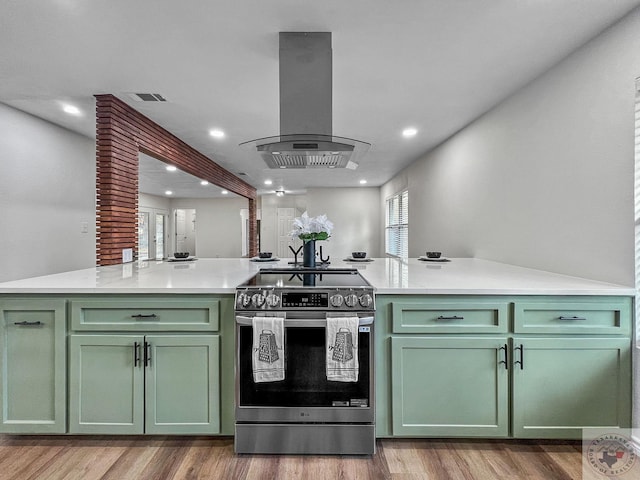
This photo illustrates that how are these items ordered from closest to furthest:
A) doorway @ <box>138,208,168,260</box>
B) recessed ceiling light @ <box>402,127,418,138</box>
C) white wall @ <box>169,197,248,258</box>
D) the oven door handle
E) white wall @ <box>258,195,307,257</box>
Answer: the oven door handle, recessed ceiling light @ <box>402,127,418,138</box>, doorway @ <box>138,208,168,260</box>, white wall @ <box>258,195,307,257</box>, white wall @ <box>169,197,248,258</box>

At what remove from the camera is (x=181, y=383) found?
1.91m

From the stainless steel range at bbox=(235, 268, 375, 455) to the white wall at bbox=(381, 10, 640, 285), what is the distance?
1.41 meters

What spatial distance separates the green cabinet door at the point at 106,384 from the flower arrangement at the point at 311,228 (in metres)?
1.14

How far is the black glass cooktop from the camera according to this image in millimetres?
1955

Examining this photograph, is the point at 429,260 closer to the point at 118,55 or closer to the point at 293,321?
the point at 293,321

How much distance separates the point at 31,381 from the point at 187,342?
870 mm

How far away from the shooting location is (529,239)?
8.95ft

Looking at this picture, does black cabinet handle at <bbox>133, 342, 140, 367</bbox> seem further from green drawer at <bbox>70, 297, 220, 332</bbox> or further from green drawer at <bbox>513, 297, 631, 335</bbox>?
green drawer at <bbox>513, 297, 631, 335</bbox>

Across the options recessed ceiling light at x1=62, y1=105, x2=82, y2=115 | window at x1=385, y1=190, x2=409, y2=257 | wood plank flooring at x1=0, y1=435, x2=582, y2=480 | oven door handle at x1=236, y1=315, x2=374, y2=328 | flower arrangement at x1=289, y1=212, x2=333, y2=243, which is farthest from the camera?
window at x1=385, y1=190, x2=409, y2=257

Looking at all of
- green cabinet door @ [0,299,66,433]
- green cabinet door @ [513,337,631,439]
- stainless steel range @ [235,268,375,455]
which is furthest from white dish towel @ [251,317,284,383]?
green cabinet door @ [513,337,631,439]

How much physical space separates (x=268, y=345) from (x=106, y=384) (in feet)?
3.03

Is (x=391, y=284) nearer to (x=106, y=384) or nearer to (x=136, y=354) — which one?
(x=136, y=354)

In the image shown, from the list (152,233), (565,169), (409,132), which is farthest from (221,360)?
(152,233)

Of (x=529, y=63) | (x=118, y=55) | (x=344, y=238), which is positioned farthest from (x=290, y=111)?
(x=344, y=238)
